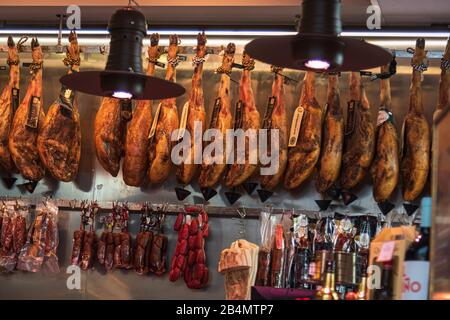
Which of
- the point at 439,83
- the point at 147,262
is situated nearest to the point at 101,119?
the point at 147,262

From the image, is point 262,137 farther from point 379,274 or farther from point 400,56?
point 379,274

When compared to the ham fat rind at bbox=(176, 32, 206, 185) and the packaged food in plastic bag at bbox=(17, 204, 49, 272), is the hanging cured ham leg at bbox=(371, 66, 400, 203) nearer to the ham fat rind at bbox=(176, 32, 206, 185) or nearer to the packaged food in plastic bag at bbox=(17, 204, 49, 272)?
the ham fat rind at bbox=(176, 32, 206, 185)

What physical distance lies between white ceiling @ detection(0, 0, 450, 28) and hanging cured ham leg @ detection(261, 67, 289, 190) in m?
0.48

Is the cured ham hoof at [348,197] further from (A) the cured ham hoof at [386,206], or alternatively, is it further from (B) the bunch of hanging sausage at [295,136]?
(A) the cured ham hoof at [386,206]

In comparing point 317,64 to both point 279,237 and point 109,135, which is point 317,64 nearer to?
point 279,237

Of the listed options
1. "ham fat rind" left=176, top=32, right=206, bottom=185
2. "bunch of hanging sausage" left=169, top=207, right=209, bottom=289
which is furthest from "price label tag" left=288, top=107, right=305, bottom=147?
"bunch of hanging sausage" left=169, top=207, right=209, bottom=289

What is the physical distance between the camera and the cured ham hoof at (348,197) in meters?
6.79

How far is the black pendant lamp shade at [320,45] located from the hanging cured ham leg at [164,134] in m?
3.05

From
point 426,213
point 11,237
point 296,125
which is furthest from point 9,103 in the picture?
point 426,213

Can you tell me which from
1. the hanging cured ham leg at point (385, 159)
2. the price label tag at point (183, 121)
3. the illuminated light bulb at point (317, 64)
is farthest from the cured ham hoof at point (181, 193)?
the illuminated light bulb at point (317, 64)

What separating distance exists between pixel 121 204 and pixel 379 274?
4.10 meters

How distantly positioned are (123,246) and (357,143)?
Result: 199 centimetres

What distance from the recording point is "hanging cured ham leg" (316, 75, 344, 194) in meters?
6.66

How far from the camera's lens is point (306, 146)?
264 inches
